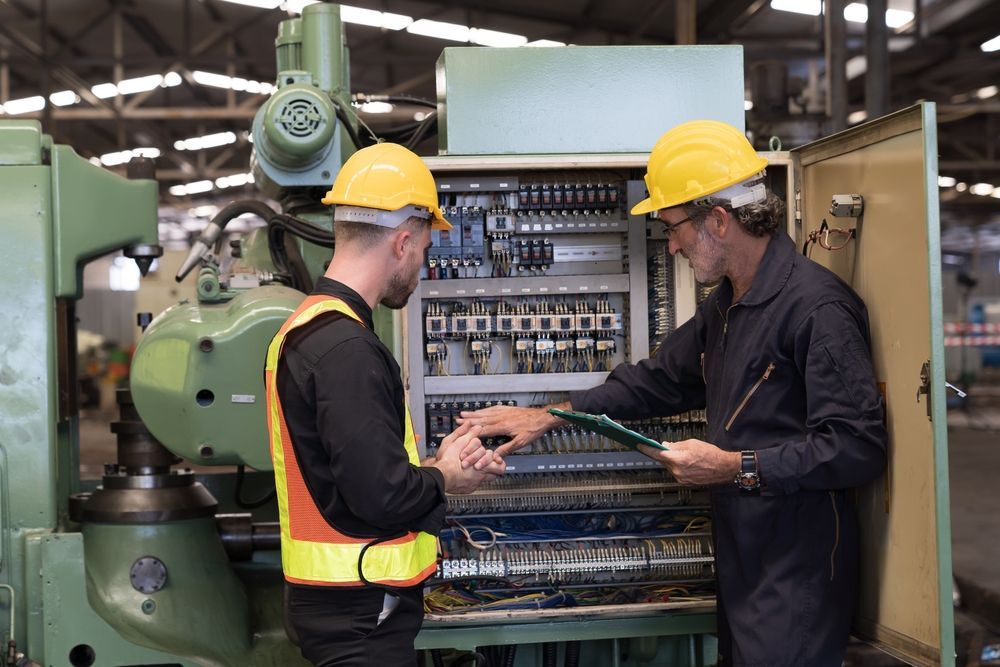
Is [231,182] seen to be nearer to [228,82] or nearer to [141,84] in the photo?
[141,84]

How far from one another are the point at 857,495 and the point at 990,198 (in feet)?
48.8

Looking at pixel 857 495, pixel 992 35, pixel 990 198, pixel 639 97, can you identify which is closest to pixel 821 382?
pixel 857 495

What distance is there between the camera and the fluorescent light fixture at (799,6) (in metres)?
7.86

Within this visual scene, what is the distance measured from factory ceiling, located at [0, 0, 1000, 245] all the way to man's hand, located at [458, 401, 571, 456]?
4.64 meters

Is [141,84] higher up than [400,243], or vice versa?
[141,84]

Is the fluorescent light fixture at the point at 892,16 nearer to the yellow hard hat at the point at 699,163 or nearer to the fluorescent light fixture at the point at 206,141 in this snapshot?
the yellow hard hat at the point at 699,163

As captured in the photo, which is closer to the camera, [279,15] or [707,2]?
[707,2]

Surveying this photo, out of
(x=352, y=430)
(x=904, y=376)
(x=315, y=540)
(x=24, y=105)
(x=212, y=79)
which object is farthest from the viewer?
(x=24, y=105)

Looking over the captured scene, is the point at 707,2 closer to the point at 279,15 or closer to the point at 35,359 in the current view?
the point at 279,15

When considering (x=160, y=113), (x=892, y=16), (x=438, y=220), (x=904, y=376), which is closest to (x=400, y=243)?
(x=438, y=220)

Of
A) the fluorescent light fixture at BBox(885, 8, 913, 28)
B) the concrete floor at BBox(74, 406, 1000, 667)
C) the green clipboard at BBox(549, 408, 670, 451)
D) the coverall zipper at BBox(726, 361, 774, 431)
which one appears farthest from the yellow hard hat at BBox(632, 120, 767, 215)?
the fluorescent light fixture at BBox(885, 8, 913, 28)

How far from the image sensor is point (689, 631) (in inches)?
103

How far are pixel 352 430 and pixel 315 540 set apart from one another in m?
0.25

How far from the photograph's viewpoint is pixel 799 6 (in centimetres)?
797
